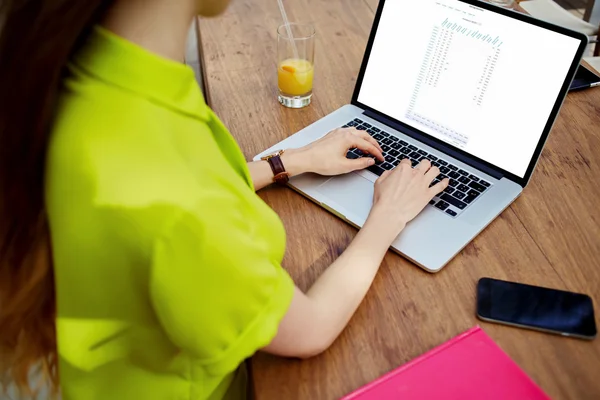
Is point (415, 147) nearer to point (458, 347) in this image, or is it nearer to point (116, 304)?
point (458, 347)

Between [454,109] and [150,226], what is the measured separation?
0.68 meters

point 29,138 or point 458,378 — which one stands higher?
point 29,138

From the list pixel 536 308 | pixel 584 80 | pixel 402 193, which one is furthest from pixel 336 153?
pixel 584 80

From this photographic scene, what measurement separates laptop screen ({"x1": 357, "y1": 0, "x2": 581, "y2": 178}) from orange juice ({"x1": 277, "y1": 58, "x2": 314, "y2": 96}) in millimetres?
142

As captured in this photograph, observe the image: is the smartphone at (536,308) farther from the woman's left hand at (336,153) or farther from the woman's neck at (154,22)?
the woman's neck at (154,22)

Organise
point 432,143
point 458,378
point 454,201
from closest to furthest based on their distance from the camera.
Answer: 1. point 458,378
2. point 454,201
3. point 432,143

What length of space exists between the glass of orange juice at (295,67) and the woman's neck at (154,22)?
1.93 ft

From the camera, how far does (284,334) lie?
643 mm

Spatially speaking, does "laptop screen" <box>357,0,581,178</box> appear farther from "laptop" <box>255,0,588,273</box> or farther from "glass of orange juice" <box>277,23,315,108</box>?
"glass of orange juice" <box>277,23,315,108</box>

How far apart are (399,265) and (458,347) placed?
0.16 meters

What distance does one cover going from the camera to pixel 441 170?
99 cm

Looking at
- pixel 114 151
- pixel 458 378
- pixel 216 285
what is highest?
pixel 114 151

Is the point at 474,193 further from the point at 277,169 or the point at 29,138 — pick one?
Answer: the point at 29,138

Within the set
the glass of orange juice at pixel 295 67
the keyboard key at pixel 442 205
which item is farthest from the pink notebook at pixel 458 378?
the glass of orange juice at pixel 295 67
